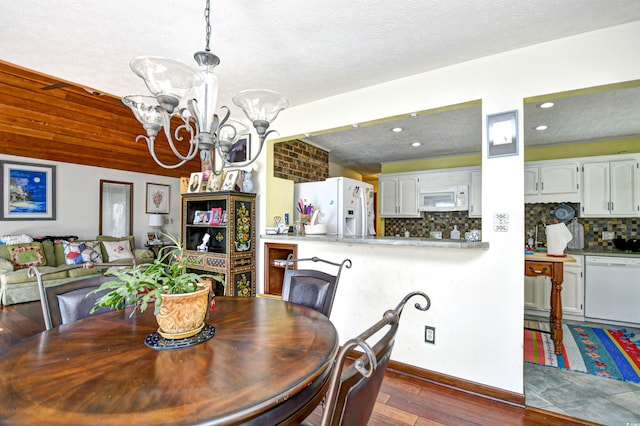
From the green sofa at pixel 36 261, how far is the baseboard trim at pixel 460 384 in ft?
10.6

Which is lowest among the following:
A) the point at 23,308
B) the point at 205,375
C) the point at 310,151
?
the point at 23,308

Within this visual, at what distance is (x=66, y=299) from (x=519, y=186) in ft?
9.20

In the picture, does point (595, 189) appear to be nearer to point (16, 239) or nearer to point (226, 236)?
point (226, 236)

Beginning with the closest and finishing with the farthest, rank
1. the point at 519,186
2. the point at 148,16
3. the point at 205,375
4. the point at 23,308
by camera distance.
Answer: the point at 205,375 → the point at 148,16 → the point at 519,186 → the point at 23,308

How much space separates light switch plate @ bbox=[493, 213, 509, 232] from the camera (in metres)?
2.03

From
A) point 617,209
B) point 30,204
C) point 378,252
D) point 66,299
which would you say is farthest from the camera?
point 30,204

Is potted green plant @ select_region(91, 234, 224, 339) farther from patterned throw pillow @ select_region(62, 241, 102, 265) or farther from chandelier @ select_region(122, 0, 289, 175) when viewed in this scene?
patterned throw pillow @ select_region(62, 241, 102, 265)

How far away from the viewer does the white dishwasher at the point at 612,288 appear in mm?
3422

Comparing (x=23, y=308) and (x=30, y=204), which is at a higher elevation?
(x=30, y=204)

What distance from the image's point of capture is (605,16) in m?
1.67

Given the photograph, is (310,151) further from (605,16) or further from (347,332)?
(605,16)

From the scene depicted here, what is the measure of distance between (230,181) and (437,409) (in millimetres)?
2658

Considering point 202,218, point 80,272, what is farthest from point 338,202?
point 80,272

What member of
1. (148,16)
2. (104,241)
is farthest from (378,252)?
(104,241)
